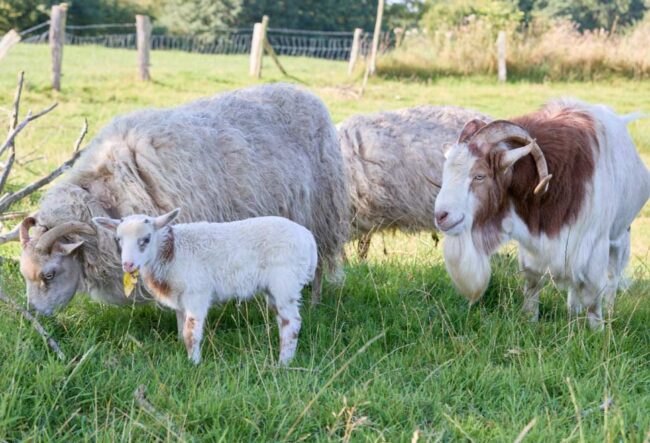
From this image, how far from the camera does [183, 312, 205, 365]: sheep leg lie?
3.84 metres

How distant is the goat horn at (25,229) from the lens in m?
4.18

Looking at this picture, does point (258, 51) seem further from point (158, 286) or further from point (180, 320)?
point (158, 286)

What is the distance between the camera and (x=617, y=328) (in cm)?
452

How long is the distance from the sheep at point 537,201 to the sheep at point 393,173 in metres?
2.26

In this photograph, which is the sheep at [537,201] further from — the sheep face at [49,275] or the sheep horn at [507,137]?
the sheep face at [49,275]

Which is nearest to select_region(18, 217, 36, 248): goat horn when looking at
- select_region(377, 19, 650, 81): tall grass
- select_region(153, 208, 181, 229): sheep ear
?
select_region(153, 208, 181, 229): sheep ear

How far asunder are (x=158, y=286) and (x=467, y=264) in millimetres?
1687

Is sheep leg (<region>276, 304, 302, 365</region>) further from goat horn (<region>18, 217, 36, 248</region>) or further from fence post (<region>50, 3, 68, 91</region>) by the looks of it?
fence post (<region>50, 3, 68, 91</region>)

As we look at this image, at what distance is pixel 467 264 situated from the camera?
4.45m

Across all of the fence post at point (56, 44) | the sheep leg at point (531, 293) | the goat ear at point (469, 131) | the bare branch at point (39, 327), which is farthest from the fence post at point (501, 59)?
the bare branch at point (39, 327)

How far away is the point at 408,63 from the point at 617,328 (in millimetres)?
17665

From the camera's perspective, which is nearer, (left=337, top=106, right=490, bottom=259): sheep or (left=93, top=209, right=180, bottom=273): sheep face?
(left=93, top=209, right=180, bottom=273): sheep face

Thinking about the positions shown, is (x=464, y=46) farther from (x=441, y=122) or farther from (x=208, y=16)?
(x=208, y=16)

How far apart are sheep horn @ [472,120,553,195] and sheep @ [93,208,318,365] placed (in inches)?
43.0
